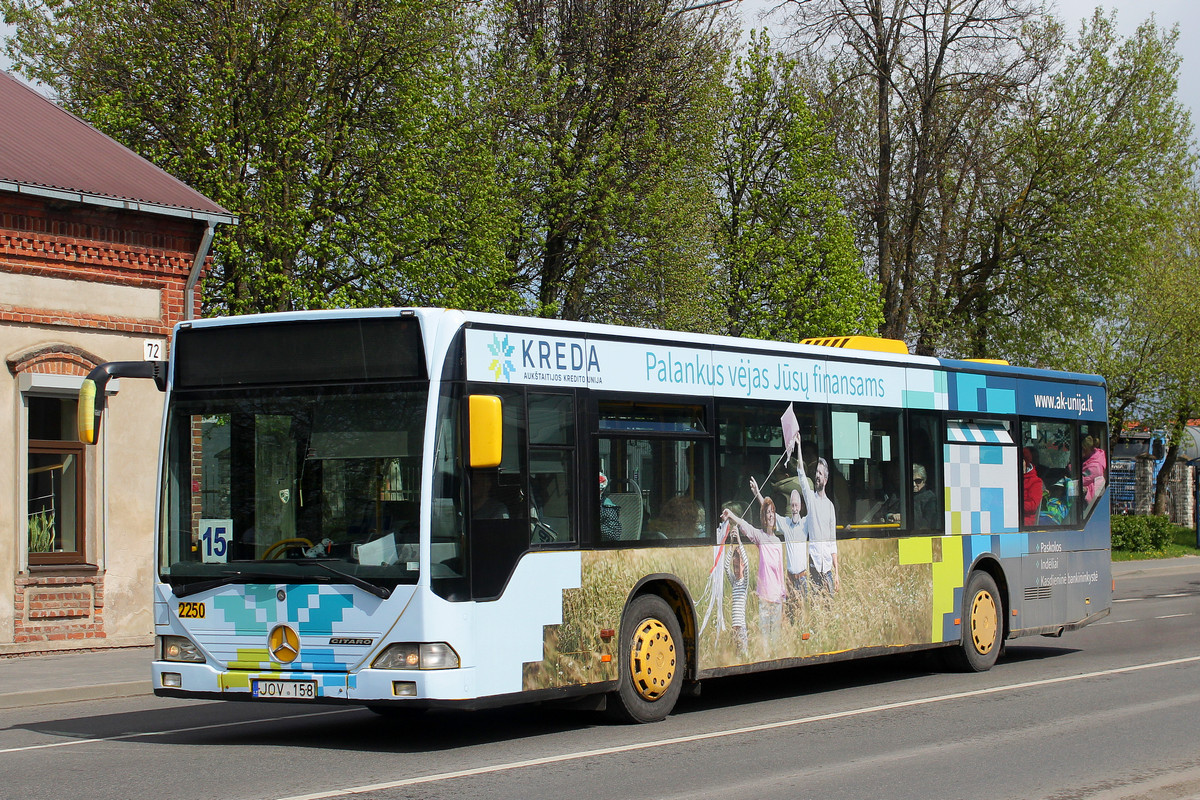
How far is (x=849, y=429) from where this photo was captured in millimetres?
12703

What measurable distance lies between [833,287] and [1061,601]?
699 inches

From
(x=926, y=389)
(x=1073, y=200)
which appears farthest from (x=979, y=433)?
(x=1073, y=200)

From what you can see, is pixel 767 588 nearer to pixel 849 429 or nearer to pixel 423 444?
pixel 849 429

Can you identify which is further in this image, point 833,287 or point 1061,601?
point 833,287

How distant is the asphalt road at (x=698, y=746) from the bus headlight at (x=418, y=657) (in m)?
0.61

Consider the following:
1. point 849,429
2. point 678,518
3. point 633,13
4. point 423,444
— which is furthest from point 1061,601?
point 633,13

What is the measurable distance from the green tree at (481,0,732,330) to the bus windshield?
19168 millimetres

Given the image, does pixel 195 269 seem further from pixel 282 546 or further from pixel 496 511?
pixel 496 511

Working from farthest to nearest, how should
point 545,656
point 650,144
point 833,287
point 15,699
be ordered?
1. point 833,287
2. point 650,144
3. point 15,699
4. point 545,656

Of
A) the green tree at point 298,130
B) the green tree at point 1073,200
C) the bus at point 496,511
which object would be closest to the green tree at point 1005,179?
the green tree at point 1073,200

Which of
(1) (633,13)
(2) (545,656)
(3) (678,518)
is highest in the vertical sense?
(1) (633,13)

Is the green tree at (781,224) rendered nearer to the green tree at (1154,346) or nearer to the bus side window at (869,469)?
the green tree at (1154,346)

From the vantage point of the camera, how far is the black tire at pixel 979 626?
14.1m

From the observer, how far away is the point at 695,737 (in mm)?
9656
